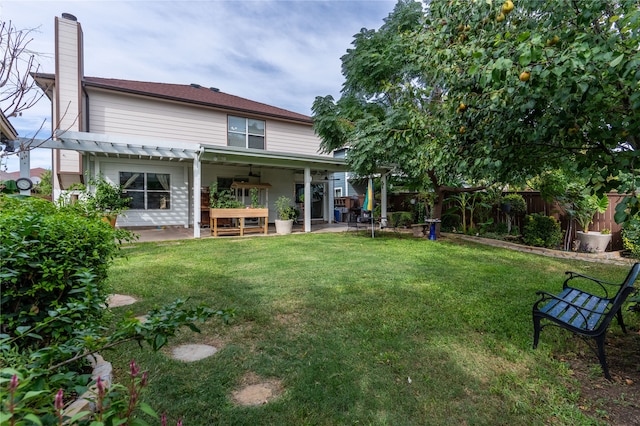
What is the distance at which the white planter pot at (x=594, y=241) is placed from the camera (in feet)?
27.3

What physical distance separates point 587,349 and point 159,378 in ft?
12.9

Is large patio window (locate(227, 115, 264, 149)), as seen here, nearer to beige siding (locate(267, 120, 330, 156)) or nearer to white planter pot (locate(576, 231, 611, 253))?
beige siding (locate(267, 120, 330, 156))

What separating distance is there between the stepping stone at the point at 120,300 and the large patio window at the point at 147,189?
29.8 ft

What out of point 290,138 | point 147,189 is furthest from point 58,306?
point 290,138

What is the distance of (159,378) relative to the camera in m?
2.49

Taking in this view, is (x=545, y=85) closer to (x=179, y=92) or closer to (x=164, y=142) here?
(x=164, y=142)

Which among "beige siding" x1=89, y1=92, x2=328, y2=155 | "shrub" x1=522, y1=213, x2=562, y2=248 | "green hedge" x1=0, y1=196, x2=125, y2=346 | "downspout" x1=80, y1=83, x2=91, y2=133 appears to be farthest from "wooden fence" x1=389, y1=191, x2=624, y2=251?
"downspout" x1=80, y1=83, x2=91, y2=133

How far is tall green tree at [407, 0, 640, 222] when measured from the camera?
1926mm

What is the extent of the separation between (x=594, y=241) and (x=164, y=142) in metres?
12.6

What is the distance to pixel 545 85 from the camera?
2.15m

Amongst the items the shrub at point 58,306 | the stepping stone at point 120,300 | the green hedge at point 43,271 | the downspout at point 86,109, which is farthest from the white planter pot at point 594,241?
the downspout at point 86,109

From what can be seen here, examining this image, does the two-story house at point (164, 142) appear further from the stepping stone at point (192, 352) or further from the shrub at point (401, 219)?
the stepping stone at point (192, 352)

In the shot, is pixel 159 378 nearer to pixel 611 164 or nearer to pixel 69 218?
pixel 69 218

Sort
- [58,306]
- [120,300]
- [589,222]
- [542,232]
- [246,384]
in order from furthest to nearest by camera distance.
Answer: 1. [542,232]
2. [589,222]
3. [120,300]
4. [246,384]
5. [58,306]
